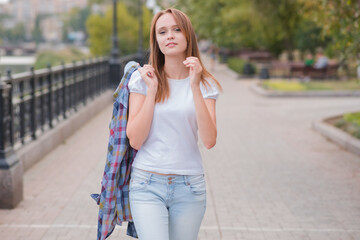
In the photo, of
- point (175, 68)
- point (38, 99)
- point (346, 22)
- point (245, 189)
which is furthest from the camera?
point (346, 22)

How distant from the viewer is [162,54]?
3.43m

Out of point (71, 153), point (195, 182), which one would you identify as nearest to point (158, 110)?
point (195, 182)

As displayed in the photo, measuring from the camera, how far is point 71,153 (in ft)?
33.0

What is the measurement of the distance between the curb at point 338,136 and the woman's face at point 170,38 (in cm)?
737

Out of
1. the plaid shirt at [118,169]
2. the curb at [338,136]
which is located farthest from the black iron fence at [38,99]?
the curb at [338,136]

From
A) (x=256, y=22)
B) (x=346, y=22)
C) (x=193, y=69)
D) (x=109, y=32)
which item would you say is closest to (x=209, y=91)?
(x=193, y=69)

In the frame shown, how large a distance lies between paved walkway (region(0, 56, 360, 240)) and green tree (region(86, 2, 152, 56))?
29523 millimetres

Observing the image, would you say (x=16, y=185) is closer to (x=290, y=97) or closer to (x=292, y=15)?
(x=290, y=97)

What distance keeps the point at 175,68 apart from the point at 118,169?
0.61 meters

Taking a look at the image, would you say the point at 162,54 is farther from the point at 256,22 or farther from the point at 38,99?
the point at 256,22

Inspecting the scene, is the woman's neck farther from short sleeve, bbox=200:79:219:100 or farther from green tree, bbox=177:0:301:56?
green tree, bbox=177:0:301:56

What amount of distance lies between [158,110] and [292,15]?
28.6 m

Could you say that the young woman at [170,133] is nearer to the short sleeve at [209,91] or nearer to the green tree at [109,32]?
the short sleeve at [209,91]

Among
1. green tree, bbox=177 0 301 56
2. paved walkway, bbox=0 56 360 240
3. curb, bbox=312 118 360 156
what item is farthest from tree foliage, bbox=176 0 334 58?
paved walkway, bbox=0 56 360 240
